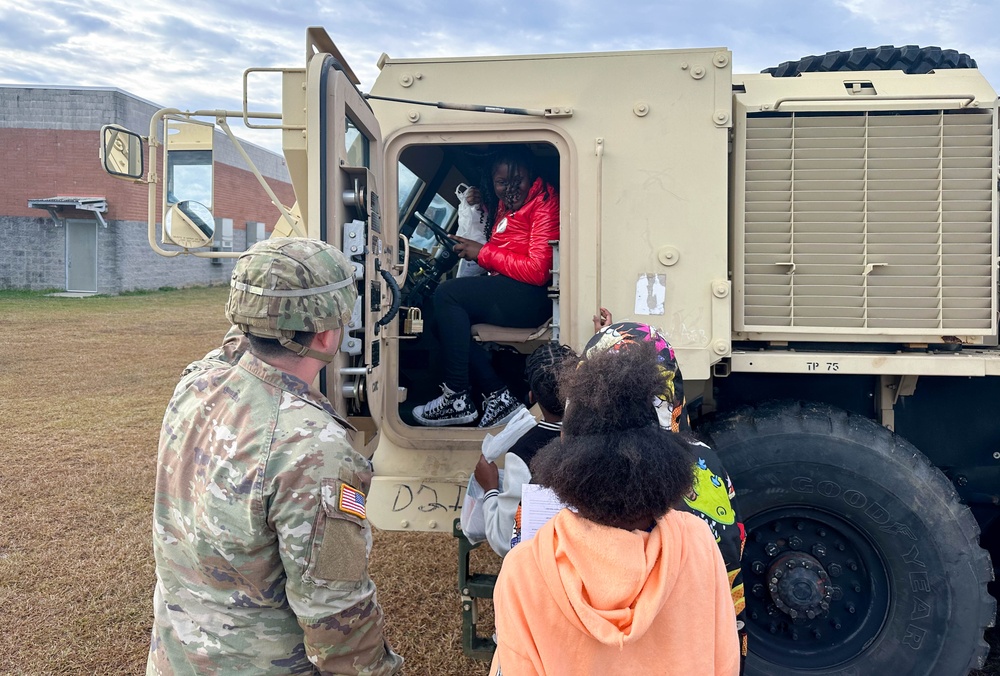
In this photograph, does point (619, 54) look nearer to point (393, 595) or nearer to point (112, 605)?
point (393, 595)

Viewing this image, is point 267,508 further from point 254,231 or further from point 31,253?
point 254,231

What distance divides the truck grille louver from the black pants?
101cm

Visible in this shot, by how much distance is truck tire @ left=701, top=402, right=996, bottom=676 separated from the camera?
267 centimetres

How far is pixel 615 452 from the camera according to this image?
1284 mm

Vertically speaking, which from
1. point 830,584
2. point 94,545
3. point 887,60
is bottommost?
point 94,545

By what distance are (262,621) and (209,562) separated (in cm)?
18

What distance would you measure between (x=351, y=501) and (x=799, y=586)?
6.06 feet

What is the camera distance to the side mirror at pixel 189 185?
301 cm

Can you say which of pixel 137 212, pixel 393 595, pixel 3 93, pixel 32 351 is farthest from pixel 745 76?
pixel 3 93

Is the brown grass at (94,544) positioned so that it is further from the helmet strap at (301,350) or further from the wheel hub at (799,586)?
the helmet strap at (301,350)

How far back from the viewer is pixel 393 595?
3.87m

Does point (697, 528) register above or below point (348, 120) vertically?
below

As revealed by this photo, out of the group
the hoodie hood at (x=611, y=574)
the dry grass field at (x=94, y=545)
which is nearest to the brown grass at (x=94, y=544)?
the dry grass field at (x=94, y=545)

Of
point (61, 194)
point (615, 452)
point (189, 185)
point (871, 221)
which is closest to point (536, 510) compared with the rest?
point (615, 452)
